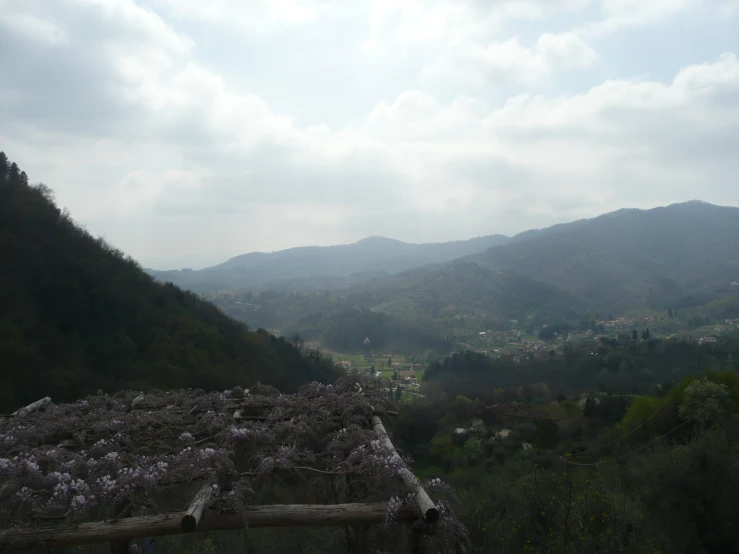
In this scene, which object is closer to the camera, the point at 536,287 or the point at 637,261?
the point at 536,287

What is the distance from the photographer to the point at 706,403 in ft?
73.8

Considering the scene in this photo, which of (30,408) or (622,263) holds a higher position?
(30,408)

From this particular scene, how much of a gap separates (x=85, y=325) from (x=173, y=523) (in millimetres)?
30799

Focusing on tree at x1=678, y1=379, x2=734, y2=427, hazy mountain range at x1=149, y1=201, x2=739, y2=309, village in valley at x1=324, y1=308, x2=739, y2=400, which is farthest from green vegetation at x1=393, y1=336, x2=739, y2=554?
hazy mountain range at x1=149, y1=201, x2=739, y2=309

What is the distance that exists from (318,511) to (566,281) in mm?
169283

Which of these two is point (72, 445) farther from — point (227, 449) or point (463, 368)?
point (463, 368)

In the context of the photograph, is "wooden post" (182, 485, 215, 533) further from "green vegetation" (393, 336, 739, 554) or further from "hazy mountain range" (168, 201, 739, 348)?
"hazy mountain range" (168, 201, 739, 348)

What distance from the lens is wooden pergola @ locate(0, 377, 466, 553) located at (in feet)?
11.7

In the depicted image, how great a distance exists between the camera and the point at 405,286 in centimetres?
14988

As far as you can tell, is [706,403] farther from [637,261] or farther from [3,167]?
[637,261]

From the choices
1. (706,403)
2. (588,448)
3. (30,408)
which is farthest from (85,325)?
(706,403)

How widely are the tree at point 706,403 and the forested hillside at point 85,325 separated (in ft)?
84.4

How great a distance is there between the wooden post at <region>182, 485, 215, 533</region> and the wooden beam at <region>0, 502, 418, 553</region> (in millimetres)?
99

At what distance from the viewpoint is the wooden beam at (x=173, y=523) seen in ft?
11.4
